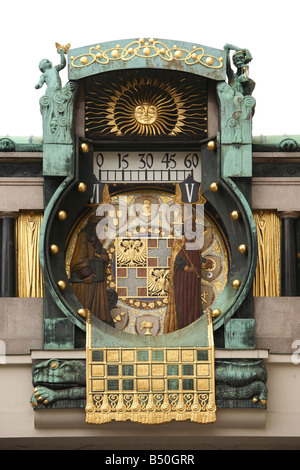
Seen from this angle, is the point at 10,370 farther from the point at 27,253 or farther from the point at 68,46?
the point at 68,46

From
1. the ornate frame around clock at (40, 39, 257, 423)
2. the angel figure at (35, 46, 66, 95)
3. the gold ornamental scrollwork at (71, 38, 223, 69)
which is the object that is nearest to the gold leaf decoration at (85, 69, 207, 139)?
the ornate frame around clock at (40, 39, 257, 423)

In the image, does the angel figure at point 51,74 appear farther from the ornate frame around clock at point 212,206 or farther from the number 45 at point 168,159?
the number 45 at point 168,159

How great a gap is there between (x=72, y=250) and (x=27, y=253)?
0.47 meters

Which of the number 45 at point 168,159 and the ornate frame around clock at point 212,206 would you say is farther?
the number 45 at point 168,159

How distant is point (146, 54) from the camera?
1395 cm

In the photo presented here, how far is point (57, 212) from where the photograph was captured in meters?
13.9

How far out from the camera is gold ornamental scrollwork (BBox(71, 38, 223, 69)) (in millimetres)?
13945

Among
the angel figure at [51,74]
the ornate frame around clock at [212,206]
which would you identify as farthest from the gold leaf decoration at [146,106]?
the angel figure at [51,74]

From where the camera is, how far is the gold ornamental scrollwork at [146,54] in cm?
1395

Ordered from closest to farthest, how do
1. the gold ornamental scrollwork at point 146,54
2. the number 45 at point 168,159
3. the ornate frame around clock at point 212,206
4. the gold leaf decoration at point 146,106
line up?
the ornate frame around clock at point 212,206 < the gold ornamental scrollwork at point 146,54 < the gold leaf decoration at point 146,106 < the number 45 at point 168,159

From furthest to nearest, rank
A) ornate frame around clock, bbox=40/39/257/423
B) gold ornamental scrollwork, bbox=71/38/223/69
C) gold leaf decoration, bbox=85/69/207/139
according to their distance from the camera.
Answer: gold leaf decoration, bbox=85/69/207/139, gold ornamental scrollwork, bbox=71/38/223/69, ornate frame around clock, bbox=40/39/257/423

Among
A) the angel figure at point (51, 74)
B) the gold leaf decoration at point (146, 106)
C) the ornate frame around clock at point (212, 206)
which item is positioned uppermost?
the angel figure at point (51, 74)

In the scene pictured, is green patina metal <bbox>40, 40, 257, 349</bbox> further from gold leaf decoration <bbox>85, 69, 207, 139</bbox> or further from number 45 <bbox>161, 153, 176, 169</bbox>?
number 45 <bbox>161, 153, 176, 169</bbox>

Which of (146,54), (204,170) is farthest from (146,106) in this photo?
(204,170)
